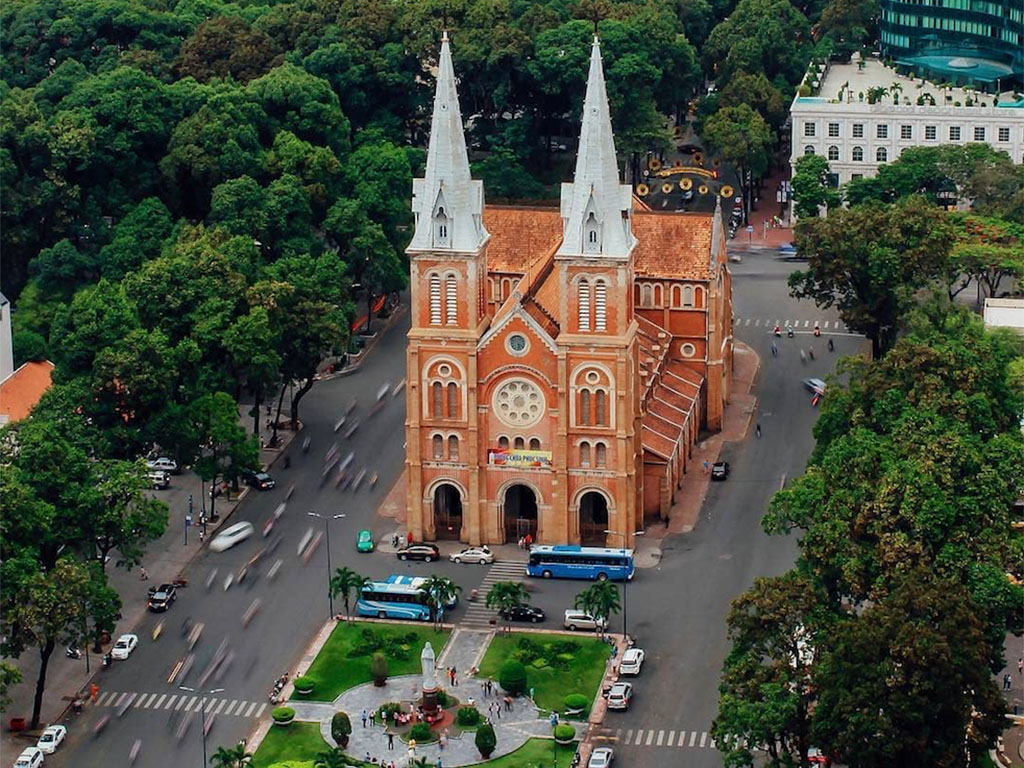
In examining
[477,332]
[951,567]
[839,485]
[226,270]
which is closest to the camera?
[951,567]

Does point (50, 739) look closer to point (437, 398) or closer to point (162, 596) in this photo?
point (162, 596)

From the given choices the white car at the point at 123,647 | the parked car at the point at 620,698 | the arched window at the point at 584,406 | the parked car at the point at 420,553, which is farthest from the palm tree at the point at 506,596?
the white car at the point at 123,647

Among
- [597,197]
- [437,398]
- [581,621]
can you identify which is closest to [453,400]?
[437,398]

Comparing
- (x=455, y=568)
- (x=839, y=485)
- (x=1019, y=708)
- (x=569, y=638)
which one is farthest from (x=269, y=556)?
(x=1019, y=708)

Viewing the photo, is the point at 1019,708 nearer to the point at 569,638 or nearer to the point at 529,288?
the point at 569,638

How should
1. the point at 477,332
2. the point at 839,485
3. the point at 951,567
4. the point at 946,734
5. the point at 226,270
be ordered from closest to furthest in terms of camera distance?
the point at 946,734 → the point at 951,567 → the point at 839,485 → the point at 477,332 → the point at 226,270

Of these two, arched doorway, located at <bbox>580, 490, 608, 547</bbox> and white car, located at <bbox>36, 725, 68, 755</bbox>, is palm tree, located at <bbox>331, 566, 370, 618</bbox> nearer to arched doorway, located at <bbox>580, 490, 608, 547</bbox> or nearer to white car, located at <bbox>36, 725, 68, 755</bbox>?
arched doorway, located at <bbox>580, 490, 608, 547</bbox>

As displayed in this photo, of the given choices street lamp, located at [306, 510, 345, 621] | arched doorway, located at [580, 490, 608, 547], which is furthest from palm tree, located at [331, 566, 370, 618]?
arched doorway, located at [580, 490, 608, 547]
